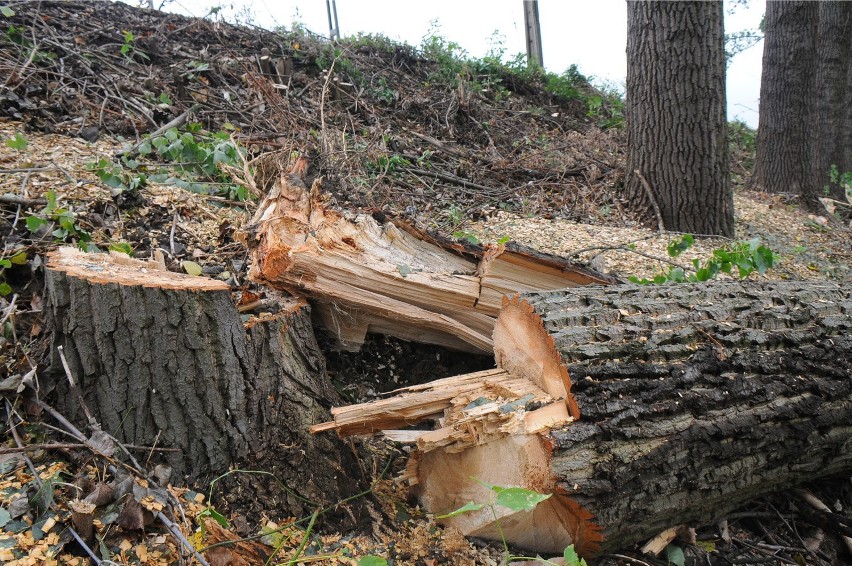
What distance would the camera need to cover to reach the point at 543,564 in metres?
1.68

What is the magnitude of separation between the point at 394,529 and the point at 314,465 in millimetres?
331

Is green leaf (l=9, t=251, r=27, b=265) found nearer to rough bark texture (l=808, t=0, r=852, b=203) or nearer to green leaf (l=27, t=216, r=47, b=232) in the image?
green leaf (l=27, t=216, r=47, b=232)

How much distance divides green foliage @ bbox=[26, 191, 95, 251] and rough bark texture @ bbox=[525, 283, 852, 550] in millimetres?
1896

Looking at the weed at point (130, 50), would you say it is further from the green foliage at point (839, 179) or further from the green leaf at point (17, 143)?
the green foliage at point (839, 179)

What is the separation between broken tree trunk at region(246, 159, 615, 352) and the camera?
85.4 inches

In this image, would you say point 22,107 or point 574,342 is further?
point 22,107

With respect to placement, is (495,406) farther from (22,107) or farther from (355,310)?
(22,107)

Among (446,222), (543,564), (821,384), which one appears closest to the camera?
(543,564)

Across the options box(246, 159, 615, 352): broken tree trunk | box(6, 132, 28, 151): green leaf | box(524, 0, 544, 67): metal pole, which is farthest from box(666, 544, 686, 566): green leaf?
box(524, 0, 544, 67): metal pole

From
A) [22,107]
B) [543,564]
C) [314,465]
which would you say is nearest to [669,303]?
[543,564]

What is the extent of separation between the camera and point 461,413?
1.77 m

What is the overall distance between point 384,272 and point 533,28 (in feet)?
34.9

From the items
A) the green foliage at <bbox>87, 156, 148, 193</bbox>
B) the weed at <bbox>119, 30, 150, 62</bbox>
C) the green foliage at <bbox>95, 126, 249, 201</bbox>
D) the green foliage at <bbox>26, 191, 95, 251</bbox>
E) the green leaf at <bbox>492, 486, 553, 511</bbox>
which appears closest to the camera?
the green leaf at <bbox>492, 486, 553, 511</bbox>

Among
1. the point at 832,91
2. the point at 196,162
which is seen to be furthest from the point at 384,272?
the point at 832,91
